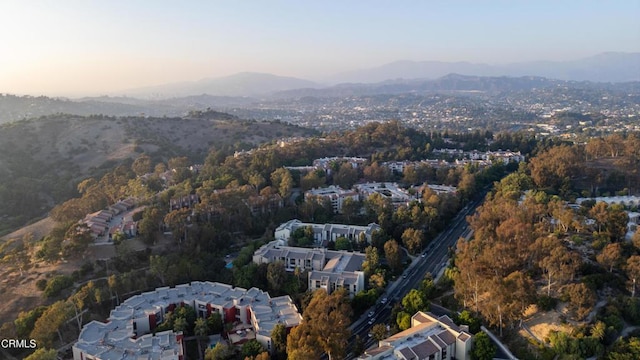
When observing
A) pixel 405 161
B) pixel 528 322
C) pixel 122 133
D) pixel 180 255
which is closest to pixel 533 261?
pixel 528 322

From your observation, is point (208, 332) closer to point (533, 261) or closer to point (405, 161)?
point (533, 261)

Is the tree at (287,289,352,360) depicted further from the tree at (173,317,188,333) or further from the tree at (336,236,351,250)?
the tree at (336,236,351,250)

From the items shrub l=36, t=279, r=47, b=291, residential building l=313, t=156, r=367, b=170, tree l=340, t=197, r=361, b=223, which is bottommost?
shrub l=36, t=279, r=47, b=291

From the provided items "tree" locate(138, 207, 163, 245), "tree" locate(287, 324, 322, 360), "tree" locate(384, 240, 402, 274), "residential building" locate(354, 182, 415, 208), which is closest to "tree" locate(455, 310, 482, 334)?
"tree" locate(384, 240, 402, 274)

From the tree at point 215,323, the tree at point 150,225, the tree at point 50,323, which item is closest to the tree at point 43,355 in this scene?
the tree at point 50,323

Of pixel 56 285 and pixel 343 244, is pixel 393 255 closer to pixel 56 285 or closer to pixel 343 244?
pixel 343 244

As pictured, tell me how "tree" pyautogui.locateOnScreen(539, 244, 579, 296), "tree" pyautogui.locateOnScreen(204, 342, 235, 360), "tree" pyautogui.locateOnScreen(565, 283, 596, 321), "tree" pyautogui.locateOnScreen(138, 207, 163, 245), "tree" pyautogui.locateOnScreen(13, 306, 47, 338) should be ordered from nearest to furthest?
"tree" pyautogui.locateOnScreen(204, 342, 235, 360) → "tree" pyautogui.locateOnScreen(565, 283, 596, 321) → "tree" pyautogui.locateOnScreen(539, 244, 579, 296) → "tree" pyautogui.locateOnScreen(13, 306, 47, 338) → "tree" pyautogui.locateOnScreen(138, 207, 163, 245)

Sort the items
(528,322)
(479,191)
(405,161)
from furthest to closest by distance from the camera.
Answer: (405,161) < (479,191) < (528,322)
